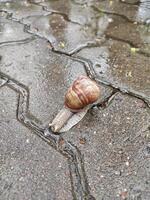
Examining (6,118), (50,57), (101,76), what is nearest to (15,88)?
(6,118)

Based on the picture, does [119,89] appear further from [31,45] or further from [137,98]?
[31,45]

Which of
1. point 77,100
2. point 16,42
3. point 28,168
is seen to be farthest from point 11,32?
point 28,168

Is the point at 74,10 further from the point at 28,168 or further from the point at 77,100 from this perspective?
the point at 28,168

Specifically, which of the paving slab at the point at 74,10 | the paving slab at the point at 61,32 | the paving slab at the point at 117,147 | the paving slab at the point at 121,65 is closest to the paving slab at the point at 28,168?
the paving slab at the point at 117,147

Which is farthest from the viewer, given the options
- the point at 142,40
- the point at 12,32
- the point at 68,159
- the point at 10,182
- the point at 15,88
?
the point at 12,32

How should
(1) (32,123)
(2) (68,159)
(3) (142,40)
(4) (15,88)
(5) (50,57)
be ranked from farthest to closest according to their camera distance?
(3) (142,40) < (5) (50,57) < (4) (15,88) < (1) (32,123) < (2) (68,159)
